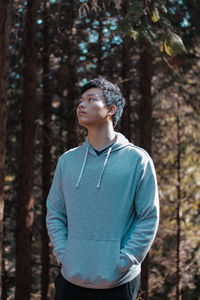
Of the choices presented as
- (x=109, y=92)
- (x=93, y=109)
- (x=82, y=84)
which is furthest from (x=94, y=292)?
(x=82, y=84)

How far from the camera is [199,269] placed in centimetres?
1311

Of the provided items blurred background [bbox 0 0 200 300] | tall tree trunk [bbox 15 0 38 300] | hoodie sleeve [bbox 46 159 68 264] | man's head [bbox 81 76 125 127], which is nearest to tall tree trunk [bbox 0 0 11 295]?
blurred background [bbox 0 0 200 300]

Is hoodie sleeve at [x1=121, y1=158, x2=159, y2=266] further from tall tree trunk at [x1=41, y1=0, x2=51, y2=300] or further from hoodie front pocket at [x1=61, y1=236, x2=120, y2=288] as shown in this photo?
tall tree trunk at [x1=41, y1=0, x2=51, y2=300]

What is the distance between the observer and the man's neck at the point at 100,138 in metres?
3.25

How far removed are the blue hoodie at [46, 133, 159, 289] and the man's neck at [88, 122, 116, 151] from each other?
0.08 m

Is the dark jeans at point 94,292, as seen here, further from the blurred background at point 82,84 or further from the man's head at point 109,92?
the blurred background at point 82,84

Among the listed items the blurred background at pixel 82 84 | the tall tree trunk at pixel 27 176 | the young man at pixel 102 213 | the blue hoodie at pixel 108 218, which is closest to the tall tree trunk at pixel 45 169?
→ the blurred background at pixel 82 84

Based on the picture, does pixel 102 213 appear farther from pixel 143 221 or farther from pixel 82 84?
pixel 82 84

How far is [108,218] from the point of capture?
294cm

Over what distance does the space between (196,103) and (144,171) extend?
10241 millimetres

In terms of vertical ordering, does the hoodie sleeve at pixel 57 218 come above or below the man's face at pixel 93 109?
below

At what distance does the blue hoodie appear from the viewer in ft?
9.37

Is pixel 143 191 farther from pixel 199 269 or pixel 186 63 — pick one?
pixel 199 269

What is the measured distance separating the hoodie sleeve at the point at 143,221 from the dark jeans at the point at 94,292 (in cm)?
21
